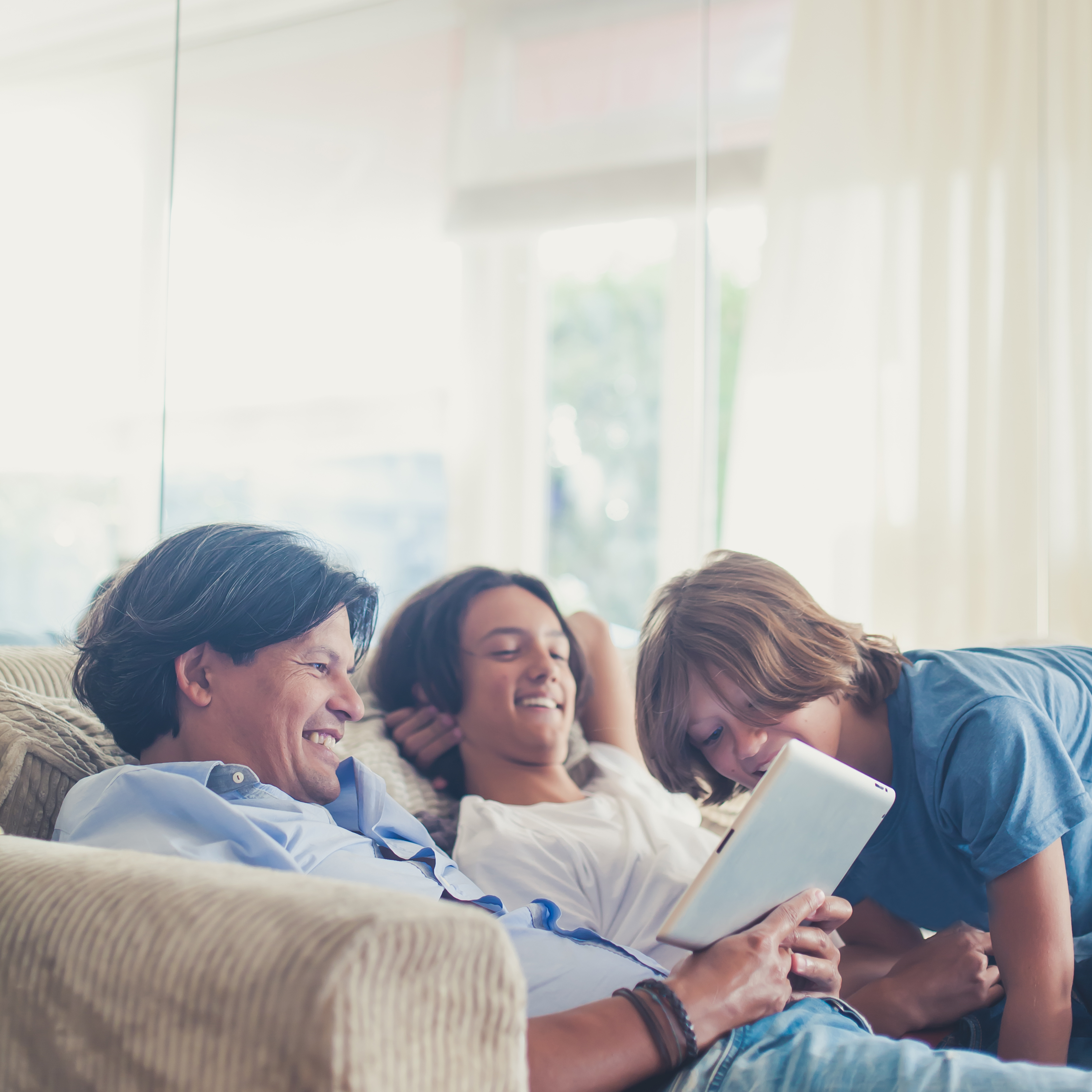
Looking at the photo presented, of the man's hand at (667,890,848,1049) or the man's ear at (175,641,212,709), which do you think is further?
the man's ear at (175,641,212,709)

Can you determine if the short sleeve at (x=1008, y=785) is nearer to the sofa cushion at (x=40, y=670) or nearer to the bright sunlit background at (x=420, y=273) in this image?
the sofa cushion at (x=40, y=670)

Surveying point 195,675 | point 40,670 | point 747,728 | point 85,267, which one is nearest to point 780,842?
point 747,728

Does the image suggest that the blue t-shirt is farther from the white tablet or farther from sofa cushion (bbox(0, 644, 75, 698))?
sofa cushion (bbox(0, 644, 75, 698))

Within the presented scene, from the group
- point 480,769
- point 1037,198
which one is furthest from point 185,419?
point 1037,198

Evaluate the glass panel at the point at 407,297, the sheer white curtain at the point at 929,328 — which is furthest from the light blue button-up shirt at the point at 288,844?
the glass panel at the point at 407,297

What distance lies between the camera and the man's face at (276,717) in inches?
42.8

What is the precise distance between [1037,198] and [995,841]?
2282 millimetres

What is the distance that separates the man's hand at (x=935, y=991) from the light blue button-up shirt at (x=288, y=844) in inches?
10.5

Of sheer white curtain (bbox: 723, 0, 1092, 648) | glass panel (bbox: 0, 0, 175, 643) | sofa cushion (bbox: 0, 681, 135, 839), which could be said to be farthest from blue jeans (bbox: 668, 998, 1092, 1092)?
glass panel (bbox: 0, 0, 175, 643)

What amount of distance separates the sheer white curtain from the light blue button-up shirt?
6.53 ft

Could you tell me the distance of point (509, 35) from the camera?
3447 millimetres

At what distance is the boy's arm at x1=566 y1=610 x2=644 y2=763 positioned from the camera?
1.68 metres

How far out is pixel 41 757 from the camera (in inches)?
42.4

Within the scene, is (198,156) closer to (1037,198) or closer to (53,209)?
(53,209)
